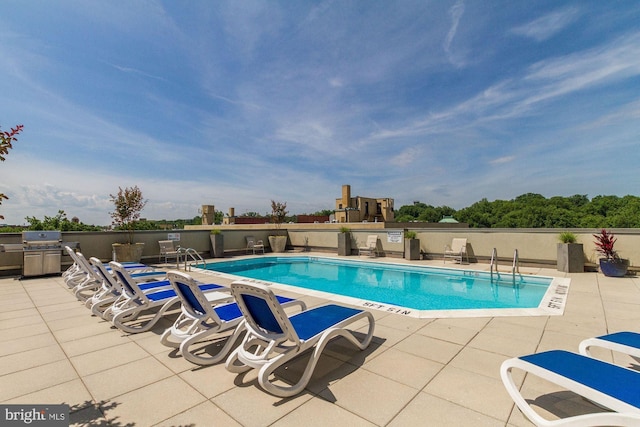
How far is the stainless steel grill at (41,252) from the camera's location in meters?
7.90

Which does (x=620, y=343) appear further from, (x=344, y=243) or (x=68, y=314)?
(x=344, y=243)

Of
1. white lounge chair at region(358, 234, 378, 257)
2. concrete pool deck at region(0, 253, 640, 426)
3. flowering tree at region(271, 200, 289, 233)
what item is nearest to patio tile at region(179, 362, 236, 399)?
concrete pool deck at region(0, 253, 640, 426)

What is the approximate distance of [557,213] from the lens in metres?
46.0

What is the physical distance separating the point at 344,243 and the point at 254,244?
4585 millimetres

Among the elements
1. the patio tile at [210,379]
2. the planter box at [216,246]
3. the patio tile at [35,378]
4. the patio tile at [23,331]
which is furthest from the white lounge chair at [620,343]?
the planter box at [216,246]

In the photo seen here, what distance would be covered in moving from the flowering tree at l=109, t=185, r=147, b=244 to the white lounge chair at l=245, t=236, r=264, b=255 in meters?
5.01

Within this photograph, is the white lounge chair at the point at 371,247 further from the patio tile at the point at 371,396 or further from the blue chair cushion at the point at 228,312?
the patio tile at the point at 371,396

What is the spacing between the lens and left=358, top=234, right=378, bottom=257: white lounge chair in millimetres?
12523

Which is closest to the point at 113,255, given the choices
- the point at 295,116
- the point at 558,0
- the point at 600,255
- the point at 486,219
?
A: the point at 295,116

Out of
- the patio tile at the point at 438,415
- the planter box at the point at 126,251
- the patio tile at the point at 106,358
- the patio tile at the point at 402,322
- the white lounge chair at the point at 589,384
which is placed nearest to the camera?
the white lounge chair at the point at 589,384

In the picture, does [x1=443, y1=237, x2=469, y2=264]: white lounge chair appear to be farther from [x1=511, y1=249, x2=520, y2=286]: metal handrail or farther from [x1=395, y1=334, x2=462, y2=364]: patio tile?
[x1=395, y1=334, x2=462, y2=364]: patio tile

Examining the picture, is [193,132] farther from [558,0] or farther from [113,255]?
[558,0]

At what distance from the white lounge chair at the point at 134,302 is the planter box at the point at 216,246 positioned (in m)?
8.35

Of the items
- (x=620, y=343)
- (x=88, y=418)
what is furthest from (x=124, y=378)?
(x=620, y=343)
